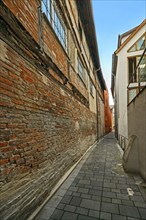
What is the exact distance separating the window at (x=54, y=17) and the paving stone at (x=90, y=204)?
4508 mm

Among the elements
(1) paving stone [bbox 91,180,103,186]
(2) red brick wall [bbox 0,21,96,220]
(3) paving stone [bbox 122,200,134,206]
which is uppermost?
(2) red brick wall [bbox 0,21,96,220]

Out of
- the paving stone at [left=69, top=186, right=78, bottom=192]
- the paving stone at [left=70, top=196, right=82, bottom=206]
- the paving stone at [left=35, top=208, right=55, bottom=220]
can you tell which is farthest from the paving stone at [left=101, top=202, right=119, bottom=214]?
the paving stone at [left=35, top=208, right=55, bottom=220]

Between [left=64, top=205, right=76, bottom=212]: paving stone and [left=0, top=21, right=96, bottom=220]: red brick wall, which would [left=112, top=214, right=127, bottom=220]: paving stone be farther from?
[left=0, top=21, right=96, bottom=220]: red brick wall

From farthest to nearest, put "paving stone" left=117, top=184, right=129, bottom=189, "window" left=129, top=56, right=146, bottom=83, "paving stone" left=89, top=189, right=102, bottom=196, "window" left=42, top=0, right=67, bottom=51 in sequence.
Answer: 1. "window" left=129, top=56, right=146, bottom=83
2. "window" left=42, top=0, right=67, bottom=51
3. "paving stone" left=117, top=184, right=129, bottom=189
4. "paving stone" left=89, top=189, right=102, bottom=196

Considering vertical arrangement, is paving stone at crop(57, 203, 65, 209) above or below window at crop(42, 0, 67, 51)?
below

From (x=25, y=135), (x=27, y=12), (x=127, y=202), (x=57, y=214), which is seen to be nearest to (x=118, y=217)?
(x=127, y=202)

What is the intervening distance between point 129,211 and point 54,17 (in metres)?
5.24

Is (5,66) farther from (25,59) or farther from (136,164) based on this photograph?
(136,164)

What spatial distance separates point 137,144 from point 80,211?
293 centimetres

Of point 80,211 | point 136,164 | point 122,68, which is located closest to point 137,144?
point 136,164

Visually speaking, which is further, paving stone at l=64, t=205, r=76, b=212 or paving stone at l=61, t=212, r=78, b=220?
paving stone at l=64, t=205, r=76, b=212

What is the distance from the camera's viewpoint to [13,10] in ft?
7.59

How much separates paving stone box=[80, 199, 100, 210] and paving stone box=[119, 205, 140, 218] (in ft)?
1.44

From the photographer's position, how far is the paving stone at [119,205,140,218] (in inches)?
99.7
